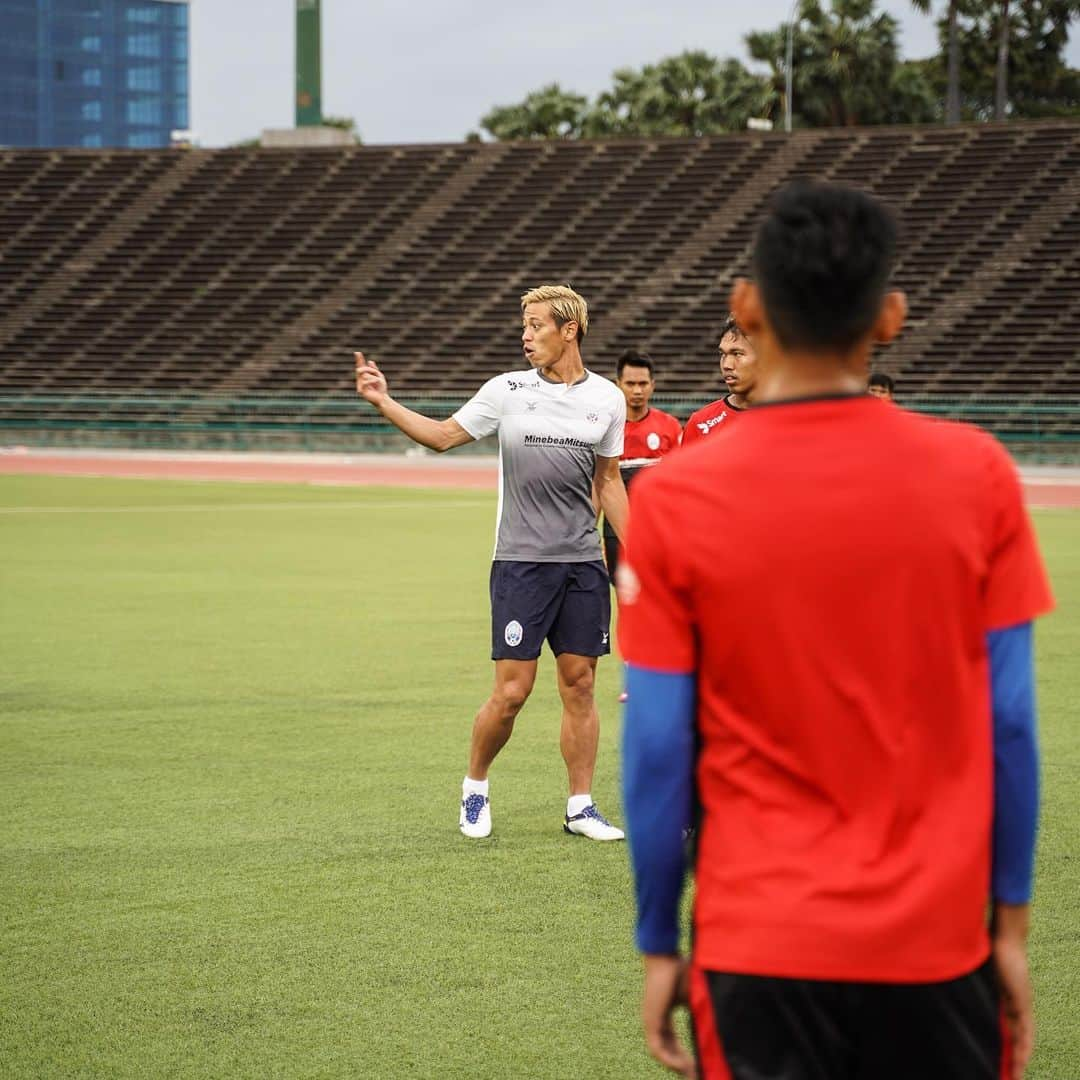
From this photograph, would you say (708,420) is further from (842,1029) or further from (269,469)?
(269,469)

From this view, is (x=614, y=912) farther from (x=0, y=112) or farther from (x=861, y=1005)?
(x=0, y=112)

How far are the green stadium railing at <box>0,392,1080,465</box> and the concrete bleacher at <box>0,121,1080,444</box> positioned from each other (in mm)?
524

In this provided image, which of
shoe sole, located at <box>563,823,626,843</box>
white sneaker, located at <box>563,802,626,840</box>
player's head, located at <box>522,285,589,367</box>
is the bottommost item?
shoe sole, located at <box>563,823,626,843</box>

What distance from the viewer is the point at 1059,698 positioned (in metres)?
10.7

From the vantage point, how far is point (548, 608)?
23.8 feet

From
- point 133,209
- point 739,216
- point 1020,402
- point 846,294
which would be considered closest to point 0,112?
point 133,209

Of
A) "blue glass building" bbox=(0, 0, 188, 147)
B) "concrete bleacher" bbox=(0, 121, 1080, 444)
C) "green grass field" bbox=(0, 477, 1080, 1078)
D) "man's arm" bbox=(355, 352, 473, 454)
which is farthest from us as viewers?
"blue glass building" bbox=(0, 0, 188, 147)

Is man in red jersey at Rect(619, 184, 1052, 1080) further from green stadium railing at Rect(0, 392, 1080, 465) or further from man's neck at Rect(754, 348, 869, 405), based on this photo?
green stadium railing at Rect(0, 392, 1080, 465)

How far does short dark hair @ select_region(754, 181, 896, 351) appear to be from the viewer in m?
2.41

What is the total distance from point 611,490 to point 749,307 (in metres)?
4.94

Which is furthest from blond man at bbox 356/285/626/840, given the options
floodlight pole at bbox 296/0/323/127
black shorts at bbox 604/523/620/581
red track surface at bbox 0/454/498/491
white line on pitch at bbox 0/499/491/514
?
floodlight pole at bbox 296/0/323/127

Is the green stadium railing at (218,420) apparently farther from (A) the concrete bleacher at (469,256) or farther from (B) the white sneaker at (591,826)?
(B) the white sneaker at (591,826)

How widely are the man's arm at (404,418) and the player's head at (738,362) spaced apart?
113cm

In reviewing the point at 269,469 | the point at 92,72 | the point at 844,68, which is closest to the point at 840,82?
the point at 844,68
